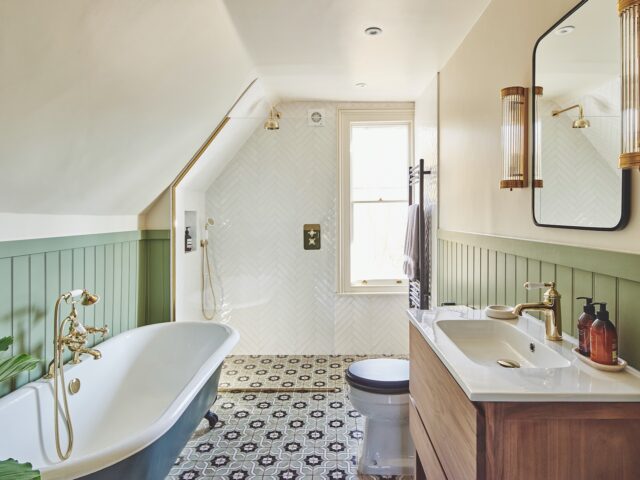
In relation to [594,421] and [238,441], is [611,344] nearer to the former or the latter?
[594,421]

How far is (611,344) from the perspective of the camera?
3.74 ft

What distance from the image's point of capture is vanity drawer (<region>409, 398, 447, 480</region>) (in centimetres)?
144

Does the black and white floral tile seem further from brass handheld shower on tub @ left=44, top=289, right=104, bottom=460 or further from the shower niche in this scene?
the shower niche

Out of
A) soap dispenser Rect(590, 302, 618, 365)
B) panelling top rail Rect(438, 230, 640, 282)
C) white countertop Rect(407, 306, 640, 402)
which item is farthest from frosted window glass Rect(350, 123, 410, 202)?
soap dispenser Rect(590, 302, 618, 365)

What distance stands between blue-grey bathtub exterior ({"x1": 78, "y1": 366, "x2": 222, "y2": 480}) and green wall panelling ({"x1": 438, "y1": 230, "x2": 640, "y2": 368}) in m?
1.49

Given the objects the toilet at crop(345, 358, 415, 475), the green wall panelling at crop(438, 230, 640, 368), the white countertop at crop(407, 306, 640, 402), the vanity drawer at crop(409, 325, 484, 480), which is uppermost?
the green wall panelling at crop(438, 230, 640, 368)

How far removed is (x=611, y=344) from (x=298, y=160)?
2940 mm

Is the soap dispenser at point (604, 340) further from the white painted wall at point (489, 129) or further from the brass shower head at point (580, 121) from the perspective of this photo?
the brass shower head at point (580, 121)

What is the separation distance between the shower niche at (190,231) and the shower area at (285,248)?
5.7 inches

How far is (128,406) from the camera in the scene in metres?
2.35

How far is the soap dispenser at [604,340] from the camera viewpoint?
1.14 metres

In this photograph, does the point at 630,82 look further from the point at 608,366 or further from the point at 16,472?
the point at 16,472

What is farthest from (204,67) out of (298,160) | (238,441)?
(238,441)

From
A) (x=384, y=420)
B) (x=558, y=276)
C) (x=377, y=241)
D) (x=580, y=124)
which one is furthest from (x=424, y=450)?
(x=377, y=241)
